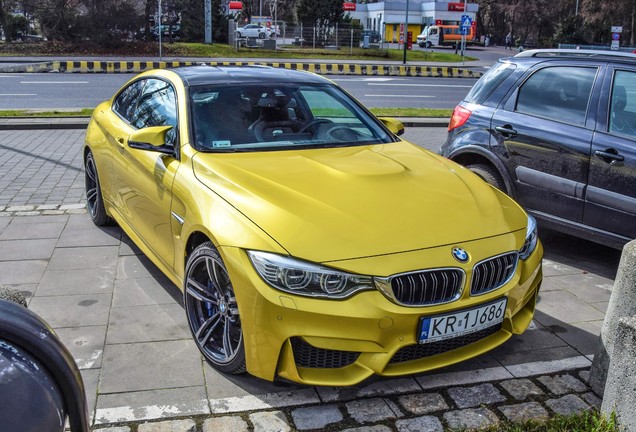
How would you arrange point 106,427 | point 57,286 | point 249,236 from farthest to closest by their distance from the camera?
point 57,286 < point 249,236 < point 106,427

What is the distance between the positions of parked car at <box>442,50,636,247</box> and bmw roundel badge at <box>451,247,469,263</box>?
2.29 metres

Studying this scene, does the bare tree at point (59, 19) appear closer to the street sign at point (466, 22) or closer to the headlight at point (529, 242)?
the street sign at point (466, 22)

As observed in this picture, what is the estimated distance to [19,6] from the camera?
34.2 metres

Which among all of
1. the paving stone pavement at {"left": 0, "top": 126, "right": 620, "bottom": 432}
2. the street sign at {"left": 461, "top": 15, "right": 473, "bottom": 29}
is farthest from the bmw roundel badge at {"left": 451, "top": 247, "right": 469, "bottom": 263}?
the street sign at {"left": 461, "top": 15, "right": 473, "bottom": 29}

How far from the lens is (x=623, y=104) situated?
17.4 feet

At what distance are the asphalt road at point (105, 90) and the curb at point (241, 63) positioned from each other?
1.64 meters

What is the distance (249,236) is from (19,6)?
3602 centimetres

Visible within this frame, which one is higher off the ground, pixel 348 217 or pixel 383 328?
pixel 348 217

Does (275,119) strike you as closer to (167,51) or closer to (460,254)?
(460,254)

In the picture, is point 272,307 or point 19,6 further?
point 19,6

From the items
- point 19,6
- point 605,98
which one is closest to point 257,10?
point 19,6

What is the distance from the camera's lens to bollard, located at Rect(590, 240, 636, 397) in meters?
3.35

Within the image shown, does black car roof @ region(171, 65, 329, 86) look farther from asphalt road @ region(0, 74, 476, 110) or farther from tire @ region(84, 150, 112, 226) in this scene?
asphalt road @ region(0, 74, 476, 110)

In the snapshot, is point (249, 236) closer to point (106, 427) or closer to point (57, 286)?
point (106, 427)
